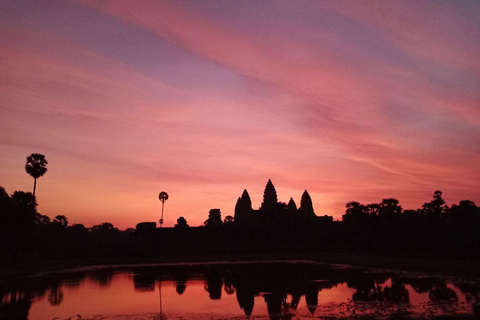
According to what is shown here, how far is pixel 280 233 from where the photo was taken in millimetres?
85438

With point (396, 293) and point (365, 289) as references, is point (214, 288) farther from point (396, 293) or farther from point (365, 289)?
point (396, 293)

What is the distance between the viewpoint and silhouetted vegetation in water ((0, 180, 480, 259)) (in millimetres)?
60156

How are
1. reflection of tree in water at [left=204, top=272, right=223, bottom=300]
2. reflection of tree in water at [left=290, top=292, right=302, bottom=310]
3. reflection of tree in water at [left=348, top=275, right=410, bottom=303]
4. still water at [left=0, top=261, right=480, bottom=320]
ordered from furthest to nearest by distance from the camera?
reflection of tree in water at [left=204, top=272, right=223, bottom=300] < reflection of tree in water at [left=348, top=275, right=410, bottom=303] < reflection of tree in water at [left=290, top=292, right=302, bottom=310] < still water at [left=0, top=261, right=480, bottom=320]

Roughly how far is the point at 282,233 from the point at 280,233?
0.46m

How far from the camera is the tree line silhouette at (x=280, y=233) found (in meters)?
60.1

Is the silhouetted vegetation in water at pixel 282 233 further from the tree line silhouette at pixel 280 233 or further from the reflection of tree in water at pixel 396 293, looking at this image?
the reflection of tree in water at pixel 396 293

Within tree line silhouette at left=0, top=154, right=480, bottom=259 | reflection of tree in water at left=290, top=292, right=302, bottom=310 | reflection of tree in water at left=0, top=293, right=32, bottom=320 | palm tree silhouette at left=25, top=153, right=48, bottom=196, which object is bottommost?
reflection of tree in water at left=0, top=293, right=32, bottom=320

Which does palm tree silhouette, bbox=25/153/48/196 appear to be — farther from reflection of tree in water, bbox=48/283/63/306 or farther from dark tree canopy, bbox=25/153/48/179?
reflection of tree in water, bbox=48/283/63/306

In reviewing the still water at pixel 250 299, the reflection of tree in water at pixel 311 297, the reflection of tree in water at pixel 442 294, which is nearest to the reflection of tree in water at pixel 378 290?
the still water at pixel 250 299

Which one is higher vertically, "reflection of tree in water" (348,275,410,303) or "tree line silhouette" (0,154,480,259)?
"tree line silhouette" (0,154,480,259)

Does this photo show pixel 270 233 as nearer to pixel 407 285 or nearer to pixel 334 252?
pixel 334 252

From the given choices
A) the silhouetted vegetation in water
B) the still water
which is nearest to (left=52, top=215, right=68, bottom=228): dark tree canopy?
the silhouetted vegetation in water

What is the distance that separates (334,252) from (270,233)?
1532cm

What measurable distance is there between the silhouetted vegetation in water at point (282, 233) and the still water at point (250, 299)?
2837cm
